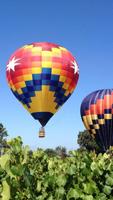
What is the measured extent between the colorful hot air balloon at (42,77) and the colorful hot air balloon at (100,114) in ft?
24.0

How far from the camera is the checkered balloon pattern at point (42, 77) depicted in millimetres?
40031

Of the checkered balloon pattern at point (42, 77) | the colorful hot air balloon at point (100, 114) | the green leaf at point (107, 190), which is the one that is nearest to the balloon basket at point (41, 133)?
Answer: the checkered balloon pattern at point (42, 77)

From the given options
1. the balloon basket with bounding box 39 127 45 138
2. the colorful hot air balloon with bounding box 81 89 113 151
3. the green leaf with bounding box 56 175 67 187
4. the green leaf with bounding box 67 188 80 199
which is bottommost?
the green leaf with bounding box 67 188 80 199

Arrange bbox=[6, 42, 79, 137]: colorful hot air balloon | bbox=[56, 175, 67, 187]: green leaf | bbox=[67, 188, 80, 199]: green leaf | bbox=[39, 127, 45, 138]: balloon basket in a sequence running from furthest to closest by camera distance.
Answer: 1. bbox=[39, 127, 45, 138]: balloon basket
2. bbox=[6, 42, 79, 137]: colorful hot air balloon
3. bbox=[56, 175, 67, 187]: green leaf
4. bbox=[67, 188, 80, 199]: green leaf

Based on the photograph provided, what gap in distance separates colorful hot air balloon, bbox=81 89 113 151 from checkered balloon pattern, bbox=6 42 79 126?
7.31 meters

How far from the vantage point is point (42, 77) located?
40.0 meters

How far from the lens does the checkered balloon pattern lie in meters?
40.0

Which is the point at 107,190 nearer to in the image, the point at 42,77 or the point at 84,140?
the point at 42,77

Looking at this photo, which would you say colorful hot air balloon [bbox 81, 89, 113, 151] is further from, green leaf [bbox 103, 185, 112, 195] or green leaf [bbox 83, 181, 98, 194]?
green leaf [bbox 83, 181, 98, 194]

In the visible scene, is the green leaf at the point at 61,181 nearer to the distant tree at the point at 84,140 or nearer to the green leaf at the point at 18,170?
the green leaf at the point at 18,170

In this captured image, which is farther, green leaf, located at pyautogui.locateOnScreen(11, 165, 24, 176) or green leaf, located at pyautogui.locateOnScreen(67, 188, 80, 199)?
green leaf, located at pyautogui.locateOnScreen(67, 188, 80, 199)

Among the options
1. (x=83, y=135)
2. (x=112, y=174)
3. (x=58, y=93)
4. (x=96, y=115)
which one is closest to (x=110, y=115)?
(x=96, y=115)

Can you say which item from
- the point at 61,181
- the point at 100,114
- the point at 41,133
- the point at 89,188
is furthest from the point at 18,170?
the point at 100,114

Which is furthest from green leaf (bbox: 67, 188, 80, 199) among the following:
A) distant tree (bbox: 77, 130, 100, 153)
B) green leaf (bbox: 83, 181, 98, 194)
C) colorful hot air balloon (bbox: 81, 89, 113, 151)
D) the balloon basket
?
distant tree (bbox: 77, 130, 100, 153)
